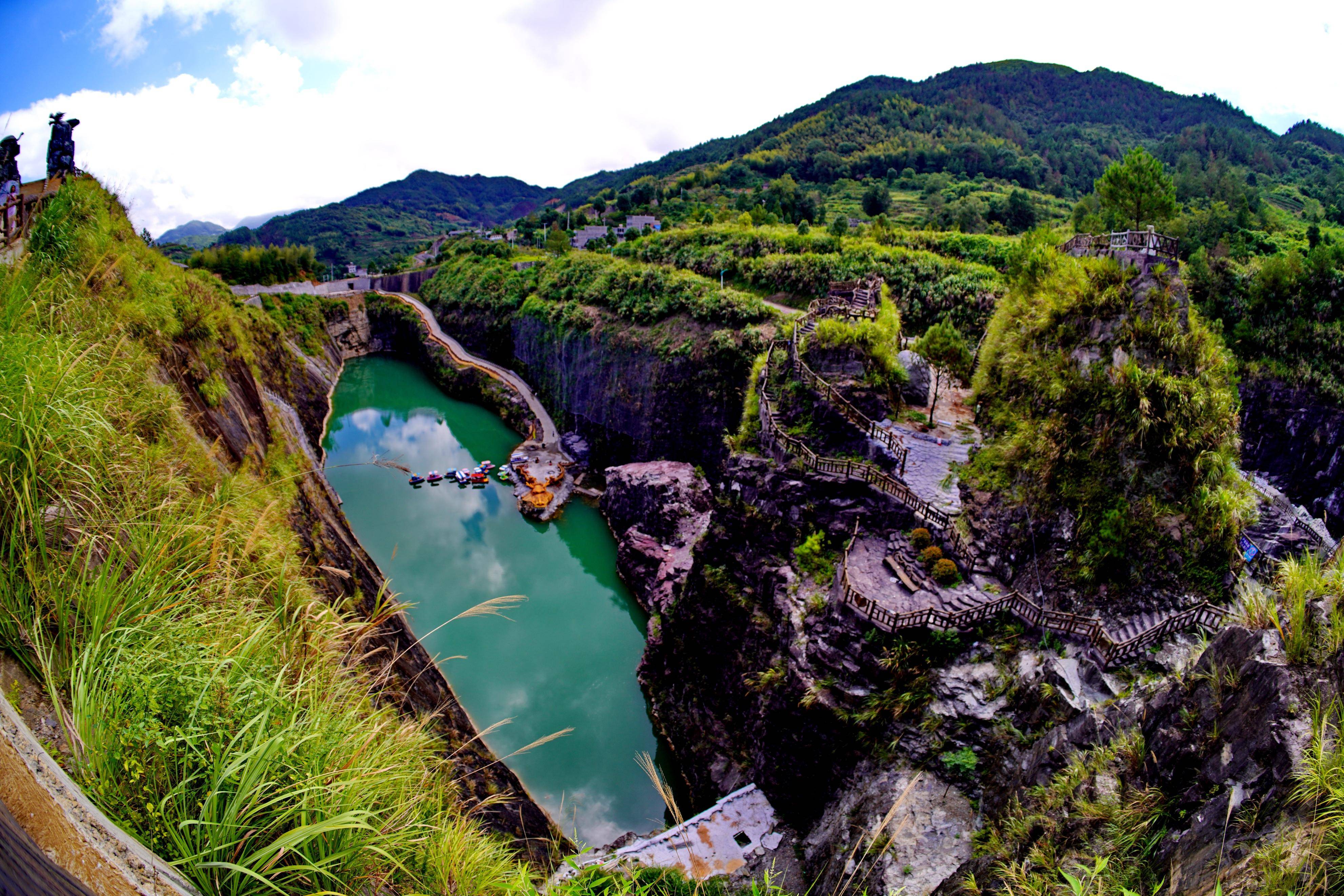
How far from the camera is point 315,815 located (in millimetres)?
3967

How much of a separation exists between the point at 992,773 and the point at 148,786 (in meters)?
11.0

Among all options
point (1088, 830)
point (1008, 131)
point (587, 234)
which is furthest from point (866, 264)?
point (1008, 131)

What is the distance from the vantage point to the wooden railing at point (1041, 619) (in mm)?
9875

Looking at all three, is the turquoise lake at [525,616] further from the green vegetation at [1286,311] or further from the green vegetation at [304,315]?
the green vegetation at [1286,311]

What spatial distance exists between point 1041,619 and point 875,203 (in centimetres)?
5359

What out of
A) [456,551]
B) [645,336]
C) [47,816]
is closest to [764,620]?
[47,816]

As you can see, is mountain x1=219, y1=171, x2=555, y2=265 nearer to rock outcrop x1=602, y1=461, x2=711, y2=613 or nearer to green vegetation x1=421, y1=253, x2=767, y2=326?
green vegetation x1=421, y1=253, x2=767, y2=326

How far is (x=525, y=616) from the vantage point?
76.3ft

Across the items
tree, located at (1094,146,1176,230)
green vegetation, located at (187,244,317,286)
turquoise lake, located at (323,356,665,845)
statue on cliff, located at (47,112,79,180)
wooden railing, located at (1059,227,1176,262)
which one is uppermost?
green vegetation, located at (187,244,317,286)

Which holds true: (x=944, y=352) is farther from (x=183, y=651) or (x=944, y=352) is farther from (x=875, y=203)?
(x=875, y=203)

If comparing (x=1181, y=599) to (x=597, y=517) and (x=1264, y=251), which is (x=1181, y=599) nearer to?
(x=597, y=517)

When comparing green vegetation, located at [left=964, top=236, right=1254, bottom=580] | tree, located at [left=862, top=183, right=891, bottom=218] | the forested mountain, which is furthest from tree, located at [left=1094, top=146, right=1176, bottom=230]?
tree, located at [left=862, top=183, right=891, bottom=218]

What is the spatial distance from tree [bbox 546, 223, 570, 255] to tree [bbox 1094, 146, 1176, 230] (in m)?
43.1

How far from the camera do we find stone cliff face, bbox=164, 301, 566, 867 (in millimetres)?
8477
